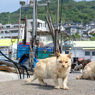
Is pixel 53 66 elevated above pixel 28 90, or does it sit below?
above

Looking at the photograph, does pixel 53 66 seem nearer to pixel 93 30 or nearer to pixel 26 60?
pixel 26 60

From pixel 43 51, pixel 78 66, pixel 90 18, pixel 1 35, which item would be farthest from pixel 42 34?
pixel 90 18

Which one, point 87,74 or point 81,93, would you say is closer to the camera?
point 81,93

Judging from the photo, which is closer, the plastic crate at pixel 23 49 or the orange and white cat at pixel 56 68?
the orange and white cat at pixel 56 68

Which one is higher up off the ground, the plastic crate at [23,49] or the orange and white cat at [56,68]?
the orange and white cat at [56,68]

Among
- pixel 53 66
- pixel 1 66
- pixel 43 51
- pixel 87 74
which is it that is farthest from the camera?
pixel 43 51

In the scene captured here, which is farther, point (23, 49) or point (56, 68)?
point (23, 49)

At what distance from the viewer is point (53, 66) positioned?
5930mm

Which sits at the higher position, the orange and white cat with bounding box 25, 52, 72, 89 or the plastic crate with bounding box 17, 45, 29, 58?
the orange and white cat with bounding box 25, 52, 72, 89

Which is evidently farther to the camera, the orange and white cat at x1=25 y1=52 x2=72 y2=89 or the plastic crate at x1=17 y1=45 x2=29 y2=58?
the plastic crate at x1=17 y1=45 x2=29 y2=58

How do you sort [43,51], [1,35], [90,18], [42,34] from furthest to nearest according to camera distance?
[90,18], [1,35], [42,34], [43,51]

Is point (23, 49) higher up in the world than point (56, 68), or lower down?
lower down

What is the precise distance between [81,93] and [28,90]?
1.22 metres

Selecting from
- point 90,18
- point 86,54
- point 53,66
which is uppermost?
point 90,18
